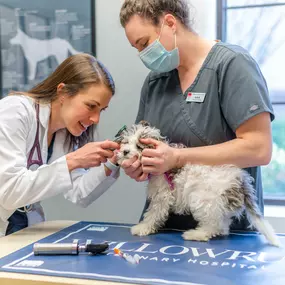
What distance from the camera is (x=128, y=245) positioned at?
3.75 ft

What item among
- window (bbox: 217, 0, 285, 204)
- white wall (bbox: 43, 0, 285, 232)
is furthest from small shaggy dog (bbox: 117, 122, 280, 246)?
window (bbox: 217, 0, 285, 204)

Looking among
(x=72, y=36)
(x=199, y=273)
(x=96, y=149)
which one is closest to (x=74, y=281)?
(x=199, y=273)

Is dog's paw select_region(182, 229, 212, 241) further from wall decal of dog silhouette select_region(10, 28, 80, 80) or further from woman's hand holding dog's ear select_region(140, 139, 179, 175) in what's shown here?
wall decal of dog silhouette select_region(10, 28, 80, 80)

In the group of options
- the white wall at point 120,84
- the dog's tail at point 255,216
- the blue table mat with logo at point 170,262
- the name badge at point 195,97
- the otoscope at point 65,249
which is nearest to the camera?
the blue table mat with logo at point 170,262

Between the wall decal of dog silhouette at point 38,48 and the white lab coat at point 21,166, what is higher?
the wall decal of dog silhouette at point 38,48

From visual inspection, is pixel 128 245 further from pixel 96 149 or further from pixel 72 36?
pixel 72 36

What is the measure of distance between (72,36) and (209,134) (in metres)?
1.34

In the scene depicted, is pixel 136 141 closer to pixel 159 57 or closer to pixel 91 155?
pixel 91 155

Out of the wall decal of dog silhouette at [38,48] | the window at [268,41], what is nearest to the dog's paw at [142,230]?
the window at [268,41]

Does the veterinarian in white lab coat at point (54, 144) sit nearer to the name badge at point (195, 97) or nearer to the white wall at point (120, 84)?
the name badge at point (195, 97)

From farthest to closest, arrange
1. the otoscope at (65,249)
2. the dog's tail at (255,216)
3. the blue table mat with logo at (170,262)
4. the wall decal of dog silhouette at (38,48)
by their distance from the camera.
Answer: the wall decal of dog silhouette at (38,48) → the dog's tail at (255,216) → the otoscope at (65,249) → the blue table mat with logo at (170,262)

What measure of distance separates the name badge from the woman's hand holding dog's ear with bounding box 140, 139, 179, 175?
0.58ft

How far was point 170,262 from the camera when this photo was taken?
3.23 feet

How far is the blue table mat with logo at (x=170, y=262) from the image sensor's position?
89 centimetres
